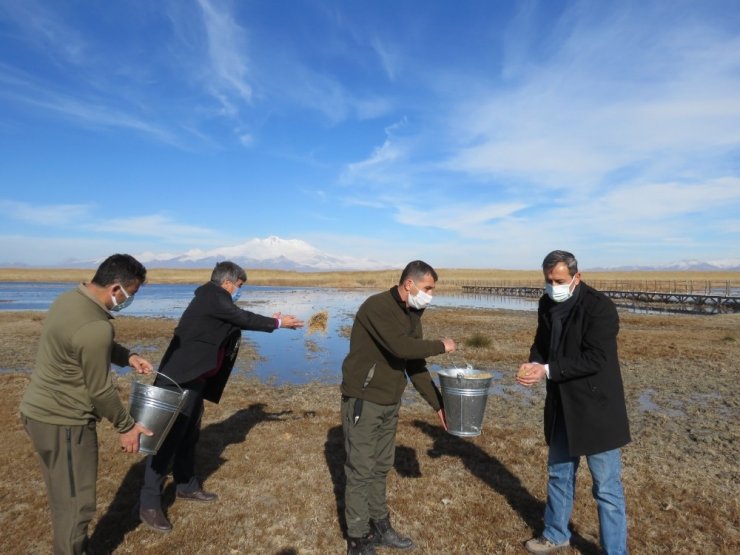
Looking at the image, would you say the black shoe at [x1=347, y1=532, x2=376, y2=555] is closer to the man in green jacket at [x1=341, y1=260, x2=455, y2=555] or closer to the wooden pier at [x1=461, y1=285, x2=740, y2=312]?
the man in green jacket at [x1=341, y1=260, x2=455, y2=555]

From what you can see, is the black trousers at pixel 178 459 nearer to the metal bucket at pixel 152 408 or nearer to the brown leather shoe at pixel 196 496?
the brown leather shoe at pixel 196 496

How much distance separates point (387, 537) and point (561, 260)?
2.97m

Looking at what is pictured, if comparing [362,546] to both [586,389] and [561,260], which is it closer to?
[586,389]

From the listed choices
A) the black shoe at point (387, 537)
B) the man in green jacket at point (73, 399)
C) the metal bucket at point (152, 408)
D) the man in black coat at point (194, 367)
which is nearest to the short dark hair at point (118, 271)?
the man in green jacket at point (73, 399)

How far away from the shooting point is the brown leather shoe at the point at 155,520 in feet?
14.9

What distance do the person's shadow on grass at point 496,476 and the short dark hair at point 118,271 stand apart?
4.41 metres

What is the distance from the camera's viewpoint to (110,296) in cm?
333

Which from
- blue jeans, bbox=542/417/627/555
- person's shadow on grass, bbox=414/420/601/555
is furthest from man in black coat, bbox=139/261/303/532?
person's shadow on grass, bbox=414/420/601/555

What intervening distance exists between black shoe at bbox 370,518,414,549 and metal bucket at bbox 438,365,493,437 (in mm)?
1071

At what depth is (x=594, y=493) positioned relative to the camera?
12.6ft

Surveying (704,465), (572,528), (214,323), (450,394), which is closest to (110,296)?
(214,323)

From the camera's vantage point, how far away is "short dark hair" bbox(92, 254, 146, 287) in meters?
3.30

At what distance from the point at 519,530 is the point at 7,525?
504cm

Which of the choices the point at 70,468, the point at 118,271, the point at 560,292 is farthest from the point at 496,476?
the point at 118,271
